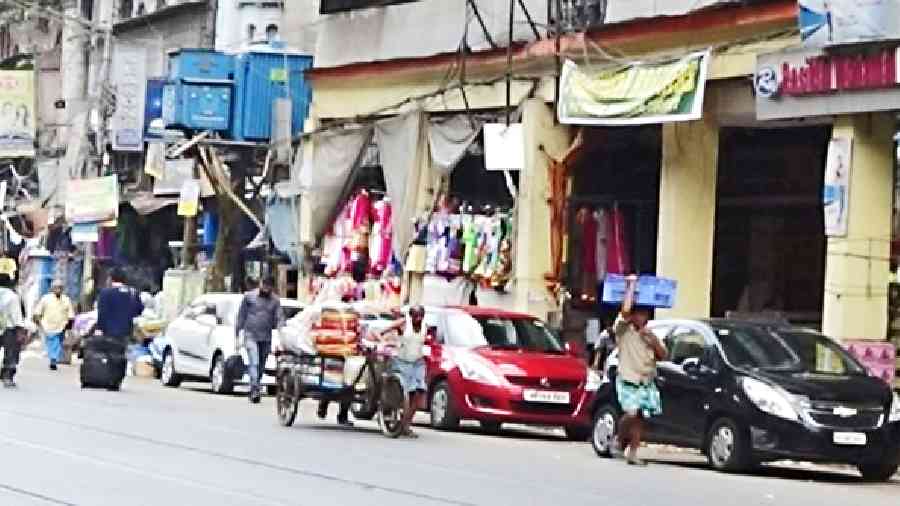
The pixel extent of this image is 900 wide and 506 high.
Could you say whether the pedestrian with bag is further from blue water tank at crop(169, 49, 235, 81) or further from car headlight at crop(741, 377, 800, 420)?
car headlight at crop(741, 377, 800, 420)

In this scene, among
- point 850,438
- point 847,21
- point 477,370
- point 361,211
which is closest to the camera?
point 850,438

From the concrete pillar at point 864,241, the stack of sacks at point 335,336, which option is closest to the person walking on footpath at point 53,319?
the stack of sacks at point 335,336

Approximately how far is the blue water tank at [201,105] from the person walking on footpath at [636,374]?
905 inches

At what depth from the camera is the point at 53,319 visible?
3944 centimetres

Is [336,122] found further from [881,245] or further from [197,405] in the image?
[881,245]

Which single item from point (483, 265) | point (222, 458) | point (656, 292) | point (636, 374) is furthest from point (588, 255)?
point (222, 458)

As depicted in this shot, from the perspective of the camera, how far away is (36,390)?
3030 cm

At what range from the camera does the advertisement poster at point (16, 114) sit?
189 ft

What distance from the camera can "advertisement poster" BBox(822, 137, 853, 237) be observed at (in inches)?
1061

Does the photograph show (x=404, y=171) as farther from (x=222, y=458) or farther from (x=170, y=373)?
(x=222, y=458)

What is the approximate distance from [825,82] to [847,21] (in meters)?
1.20

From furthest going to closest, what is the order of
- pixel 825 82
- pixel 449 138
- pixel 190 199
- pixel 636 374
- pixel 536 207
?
pixel 190 199 → pixel 449 138 → pixel 536 207 → pixel 825 82 → pixel 636 374

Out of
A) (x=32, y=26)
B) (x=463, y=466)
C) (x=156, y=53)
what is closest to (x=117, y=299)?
(x=463, y=466)

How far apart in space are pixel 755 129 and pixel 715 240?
2.49 m
